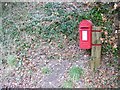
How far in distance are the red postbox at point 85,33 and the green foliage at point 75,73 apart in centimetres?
→ 25

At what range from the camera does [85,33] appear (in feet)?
7.93

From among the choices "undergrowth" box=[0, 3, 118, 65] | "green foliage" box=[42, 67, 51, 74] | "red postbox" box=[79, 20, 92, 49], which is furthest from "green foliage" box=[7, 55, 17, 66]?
"red postbox" box=[79, 20, 92, 49]

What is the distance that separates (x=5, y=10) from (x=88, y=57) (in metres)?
0.96

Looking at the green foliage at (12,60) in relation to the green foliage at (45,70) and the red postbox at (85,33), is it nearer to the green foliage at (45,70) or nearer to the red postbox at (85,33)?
the green foliage at (45,70)

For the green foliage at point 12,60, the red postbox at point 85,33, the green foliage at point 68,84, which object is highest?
the red postbox at point 85,33

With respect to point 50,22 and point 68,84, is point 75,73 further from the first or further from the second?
point 50,22

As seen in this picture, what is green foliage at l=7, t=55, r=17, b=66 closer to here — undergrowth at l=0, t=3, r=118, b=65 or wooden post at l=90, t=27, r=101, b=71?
undergrowth at l=0, t=3, r=118, b=65

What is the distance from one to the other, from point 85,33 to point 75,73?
42 centimetres

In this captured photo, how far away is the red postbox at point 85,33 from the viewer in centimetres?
241

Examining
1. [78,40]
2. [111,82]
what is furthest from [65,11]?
[111,82]

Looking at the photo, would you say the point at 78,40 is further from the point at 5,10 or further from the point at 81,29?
the point at 5,10

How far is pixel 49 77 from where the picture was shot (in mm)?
2561

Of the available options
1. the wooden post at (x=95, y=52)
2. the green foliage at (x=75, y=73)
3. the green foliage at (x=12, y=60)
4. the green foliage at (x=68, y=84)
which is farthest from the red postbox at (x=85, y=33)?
the green foliage at (x=12, y=60)

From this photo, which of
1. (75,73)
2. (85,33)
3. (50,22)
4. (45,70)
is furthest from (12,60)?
(85,33)
